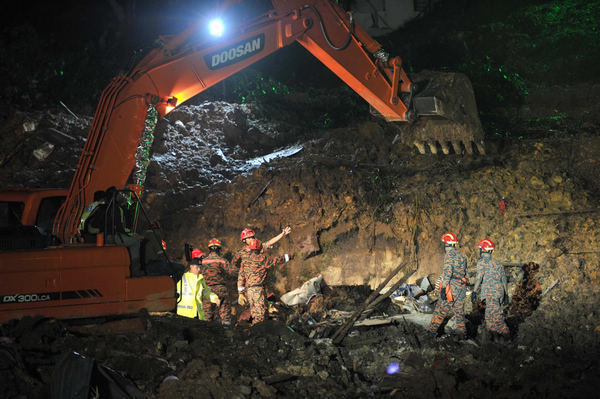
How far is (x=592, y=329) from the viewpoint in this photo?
26.2 ft

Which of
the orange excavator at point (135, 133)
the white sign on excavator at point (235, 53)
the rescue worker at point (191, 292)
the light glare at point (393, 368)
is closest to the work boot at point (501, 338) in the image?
the light glare at point (393, 368)

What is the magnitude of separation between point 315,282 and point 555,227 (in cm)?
487

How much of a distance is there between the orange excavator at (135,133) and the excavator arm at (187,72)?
0.05 ft

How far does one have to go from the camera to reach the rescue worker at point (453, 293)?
873 cm

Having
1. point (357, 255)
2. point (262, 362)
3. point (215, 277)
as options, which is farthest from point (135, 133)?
point (357, 255)

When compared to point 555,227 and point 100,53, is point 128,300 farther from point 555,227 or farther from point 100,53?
point 100,53

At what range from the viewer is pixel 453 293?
881 centimetres

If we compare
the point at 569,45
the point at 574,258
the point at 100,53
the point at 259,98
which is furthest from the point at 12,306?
the point at 569,45

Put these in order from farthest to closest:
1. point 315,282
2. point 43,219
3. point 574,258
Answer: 1. point 315,282
2. point 574,258
3. point 43,219

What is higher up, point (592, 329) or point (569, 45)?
point (569, 45)

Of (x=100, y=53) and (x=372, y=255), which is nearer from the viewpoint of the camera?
(x=372, y=255)

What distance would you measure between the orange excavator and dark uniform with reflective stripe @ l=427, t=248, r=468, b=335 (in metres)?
2.73

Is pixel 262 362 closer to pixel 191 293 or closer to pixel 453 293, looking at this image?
pixel 191 293

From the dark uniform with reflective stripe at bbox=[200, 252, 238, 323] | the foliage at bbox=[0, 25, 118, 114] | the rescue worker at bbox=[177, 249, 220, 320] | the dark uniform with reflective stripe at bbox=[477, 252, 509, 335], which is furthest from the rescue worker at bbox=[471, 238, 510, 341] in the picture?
the foliage at bbox=[0, 25, 118, 114]
